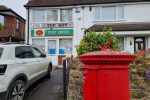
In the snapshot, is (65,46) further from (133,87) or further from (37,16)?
(133,87)

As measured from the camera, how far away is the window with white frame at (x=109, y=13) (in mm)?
9930

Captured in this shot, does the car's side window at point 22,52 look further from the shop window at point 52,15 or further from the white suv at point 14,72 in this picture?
the shop window at point 52,15

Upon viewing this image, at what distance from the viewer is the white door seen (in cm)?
1023

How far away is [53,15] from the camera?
34.9 ft

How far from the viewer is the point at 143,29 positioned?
834 centimetres

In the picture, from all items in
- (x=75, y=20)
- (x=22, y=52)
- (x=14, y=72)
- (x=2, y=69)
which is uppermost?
(x=75, y=20)

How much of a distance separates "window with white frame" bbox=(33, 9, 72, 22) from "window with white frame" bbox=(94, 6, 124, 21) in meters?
2.70

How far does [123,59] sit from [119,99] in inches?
19.5

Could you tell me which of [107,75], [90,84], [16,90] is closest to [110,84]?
[107,75]

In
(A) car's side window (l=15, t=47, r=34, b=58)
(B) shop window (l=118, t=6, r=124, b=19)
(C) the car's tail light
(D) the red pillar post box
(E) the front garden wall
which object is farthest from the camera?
(B) shop window (l=118, t=6, r=124, b=19)

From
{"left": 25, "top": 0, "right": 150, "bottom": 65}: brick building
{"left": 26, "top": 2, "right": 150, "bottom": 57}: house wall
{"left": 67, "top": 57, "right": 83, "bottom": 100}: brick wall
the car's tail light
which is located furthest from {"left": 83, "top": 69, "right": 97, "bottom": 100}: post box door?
{"left": 26, "top": 2, "right": 150, "bottom": 57}: house wall

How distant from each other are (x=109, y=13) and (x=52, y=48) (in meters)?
6.37

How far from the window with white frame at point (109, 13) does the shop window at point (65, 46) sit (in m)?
3.47

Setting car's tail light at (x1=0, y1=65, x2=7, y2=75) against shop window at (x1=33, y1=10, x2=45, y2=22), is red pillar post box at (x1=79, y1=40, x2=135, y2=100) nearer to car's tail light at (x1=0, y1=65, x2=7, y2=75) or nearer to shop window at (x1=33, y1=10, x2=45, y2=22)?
car's tail light at (x1=0, y1=65, x2=7, y2=75)
